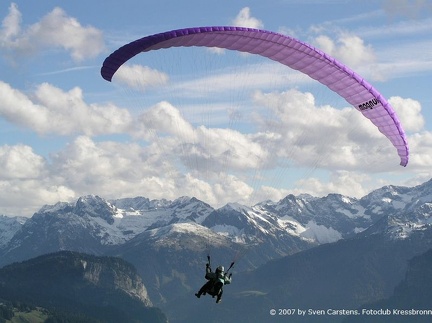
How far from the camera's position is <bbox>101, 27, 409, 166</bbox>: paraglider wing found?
134 feet

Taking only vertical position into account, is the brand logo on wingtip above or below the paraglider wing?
below

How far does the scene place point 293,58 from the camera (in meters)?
44.6

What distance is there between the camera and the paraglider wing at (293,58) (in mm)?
40906

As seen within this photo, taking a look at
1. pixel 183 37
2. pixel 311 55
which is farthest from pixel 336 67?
pixel 183 37

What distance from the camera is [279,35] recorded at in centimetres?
4206

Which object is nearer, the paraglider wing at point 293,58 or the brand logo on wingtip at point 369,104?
the paraglider wing at point 293,58

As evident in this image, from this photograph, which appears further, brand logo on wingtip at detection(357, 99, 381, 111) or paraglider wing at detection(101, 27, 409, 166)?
brand logo on wingtip at detection(357, 99, 381, 111)

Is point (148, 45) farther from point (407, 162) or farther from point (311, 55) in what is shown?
point (407, 162)

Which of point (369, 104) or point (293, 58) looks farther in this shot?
point (293, 58)

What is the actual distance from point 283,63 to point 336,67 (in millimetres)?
4445

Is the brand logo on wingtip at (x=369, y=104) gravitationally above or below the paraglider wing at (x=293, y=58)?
below

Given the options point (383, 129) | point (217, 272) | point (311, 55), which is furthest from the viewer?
point (383, 129)

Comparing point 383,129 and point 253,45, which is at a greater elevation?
point 253,45

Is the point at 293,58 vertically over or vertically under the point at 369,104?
over
